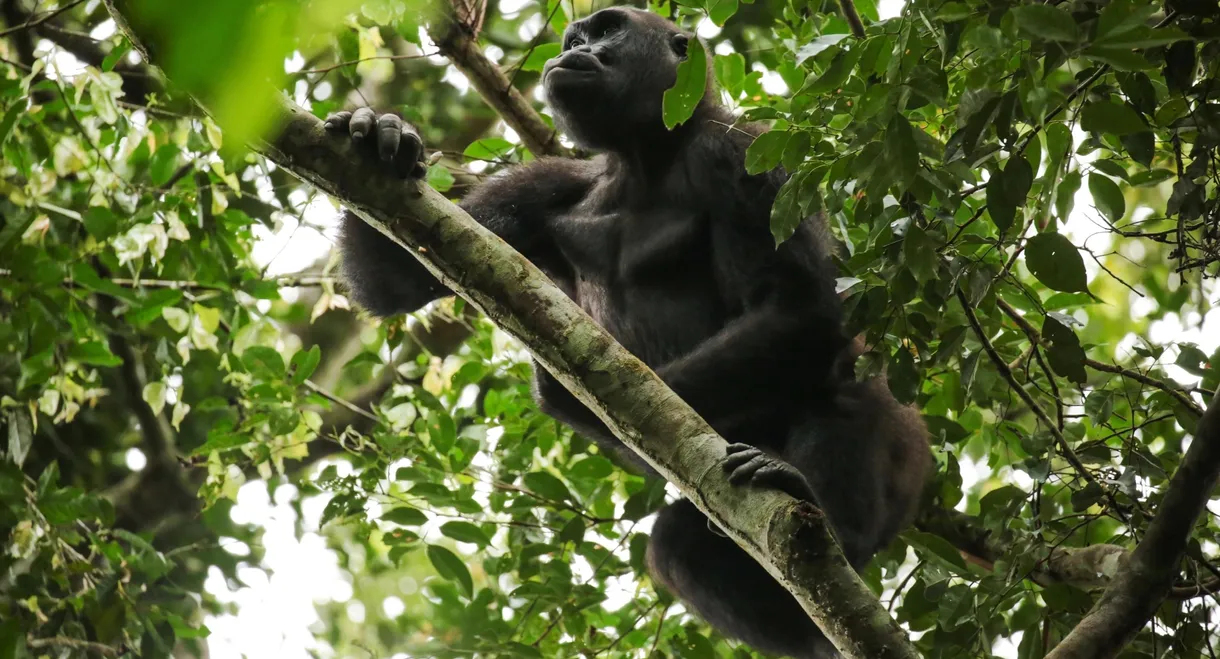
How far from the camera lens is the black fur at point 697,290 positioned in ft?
11.7

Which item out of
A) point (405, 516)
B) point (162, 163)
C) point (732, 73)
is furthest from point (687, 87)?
point (162, 163)

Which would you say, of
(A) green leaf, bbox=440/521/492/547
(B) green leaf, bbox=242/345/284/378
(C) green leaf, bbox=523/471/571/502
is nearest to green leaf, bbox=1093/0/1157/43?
(C) green leaf, bbox=523/471/571/502

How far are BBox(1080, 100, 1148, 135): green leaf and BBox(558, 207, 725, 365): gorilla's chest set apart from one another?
2037mm

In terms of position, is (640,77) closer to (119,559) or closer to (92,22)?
(119,559)

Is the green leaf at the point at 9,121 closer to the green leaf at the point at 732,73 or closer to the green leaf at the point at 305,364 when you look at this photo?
the green leaf at the point at 305,364

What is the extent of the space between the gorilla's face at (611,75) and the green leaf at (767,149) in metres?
1.77

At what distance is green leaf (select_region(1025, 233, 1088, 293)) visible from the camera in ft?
7.25

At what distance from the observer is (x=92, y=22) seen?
6.29m

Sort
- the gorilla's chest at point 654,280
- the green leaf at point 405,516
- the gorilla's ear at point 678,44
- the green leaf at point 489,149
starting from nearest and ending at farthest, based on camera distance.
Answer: the green leaf at point 405,516, the gorilla's chest at point 654,280, the gorilla's ear at point 678,44, the green leaf at point 489,149

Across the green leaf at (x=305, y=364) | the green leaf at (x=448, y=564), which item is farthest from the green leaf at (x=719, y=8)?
the green leaf at (x=305, y=364)

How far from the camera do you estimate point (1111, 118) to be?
1.97m

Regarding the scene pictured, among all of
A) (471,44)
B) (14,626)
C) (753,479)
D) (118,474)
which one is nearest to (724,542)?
(753,479)

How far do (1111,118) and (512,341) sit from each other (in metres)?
2.25

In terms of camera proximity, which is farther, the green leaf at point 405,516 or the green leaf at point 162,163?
the green leaf at point 162,163
